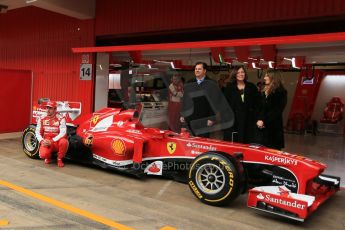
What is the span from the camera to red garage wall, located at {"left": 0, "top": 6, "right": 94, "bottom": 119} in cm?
933

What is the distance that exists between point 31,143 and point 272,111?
4.55 meters

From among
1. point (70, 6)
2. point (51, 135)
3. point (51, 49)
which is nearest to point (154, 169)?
point (51, 135)

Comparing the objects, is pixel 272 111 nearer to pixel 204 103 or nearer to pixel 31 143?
pixel 204 103

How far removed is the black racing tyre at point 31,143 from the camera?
6641mm

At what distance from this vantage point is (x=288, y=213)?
152 inches

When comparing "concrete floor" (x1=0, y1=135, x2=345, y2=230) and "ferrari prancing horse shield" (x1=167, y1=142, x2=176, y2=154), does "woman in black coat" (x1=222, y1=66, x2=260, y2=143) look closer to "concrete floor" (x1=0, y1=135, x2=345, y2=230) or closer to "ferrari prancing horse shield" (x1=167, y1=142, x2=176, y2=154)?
"ferrari prancing horse shield" (x1=167, y1=142, x2=176, y2=154)

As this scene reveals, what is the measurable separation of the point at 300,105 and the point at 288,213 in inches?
468

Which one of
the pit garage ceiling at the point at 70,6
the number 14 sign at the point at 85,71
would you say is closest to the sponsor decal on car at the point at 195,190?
the number 14 sign at the point at 85,71

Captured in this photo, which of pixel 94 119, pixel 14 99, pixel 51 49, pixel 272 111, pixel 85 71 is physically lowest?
pixel 94 119

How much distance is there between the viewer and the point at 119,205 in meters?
4.30

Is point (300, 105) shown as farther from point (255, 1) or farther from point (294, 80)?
point (255, 1)

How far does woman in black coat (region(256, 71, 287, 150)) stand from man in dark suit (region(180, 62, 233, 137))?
514 mm

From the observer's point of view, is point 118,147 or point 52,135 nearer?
point 118,147

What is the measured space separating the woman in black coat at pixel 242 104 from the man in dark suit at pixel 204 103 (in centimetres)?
13
